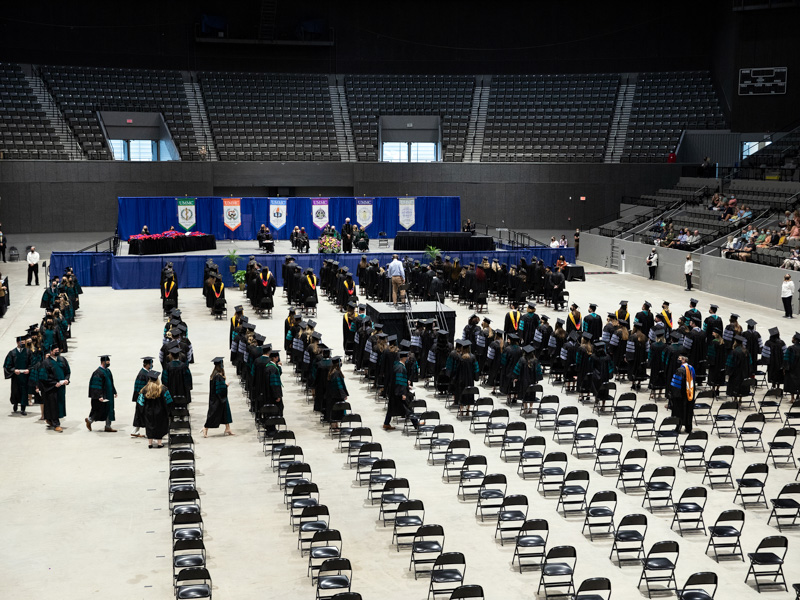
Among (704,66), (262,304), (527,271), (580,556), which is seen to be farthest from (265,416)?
(704,66)

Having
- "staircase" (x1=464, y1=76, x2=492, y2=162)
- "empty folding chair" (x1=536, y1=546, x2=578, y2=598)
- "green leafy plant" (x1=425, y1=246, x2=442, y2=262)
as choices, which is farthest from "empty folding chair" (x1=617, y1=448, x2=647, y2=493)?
"staircase" (x1=464, y1=76, x2=492, y2=162)

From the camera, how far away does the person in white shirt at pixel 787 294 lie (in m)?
27.3

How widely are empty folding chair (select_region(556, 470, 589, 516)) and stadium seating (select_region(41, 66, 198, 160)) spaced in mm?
35255

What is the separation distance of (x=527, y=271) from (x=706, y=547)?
20027mm

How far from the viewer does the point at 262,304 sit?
2775 centimetres

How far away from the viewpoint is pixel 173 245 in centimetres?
3562

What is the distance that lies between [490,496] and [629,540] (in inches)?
84.5

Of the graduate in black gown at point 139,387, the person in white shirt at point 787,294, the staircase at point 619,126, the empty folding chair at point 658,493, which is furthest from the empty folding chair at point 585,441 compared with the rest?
the staircase at point 619,126

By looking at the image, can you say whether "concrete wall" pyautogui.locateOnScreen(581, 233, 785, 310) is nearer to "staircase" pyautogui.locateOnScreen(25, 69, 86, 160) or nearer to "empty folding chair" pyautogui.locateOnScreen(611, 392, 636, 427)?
"empty folding chair" pyautogui.locateOnScreen(611, 392, 636, 427)

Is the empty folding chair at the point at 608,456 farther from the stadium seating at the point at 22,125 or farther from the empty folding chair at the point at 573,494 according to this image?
the stadium seating at the point at 22,125

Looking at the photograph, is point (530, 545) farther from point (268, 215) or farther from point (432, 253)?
point (268, 215)

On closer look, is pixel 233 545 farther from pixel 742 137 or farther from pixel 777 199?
Result: pixel 742 137

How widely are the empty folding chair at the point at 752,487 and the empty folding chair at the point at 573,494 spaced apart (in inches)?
81.7

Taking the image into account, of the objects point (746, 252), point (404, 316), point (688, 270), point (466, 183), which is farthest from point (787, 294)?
point (466, 183)
